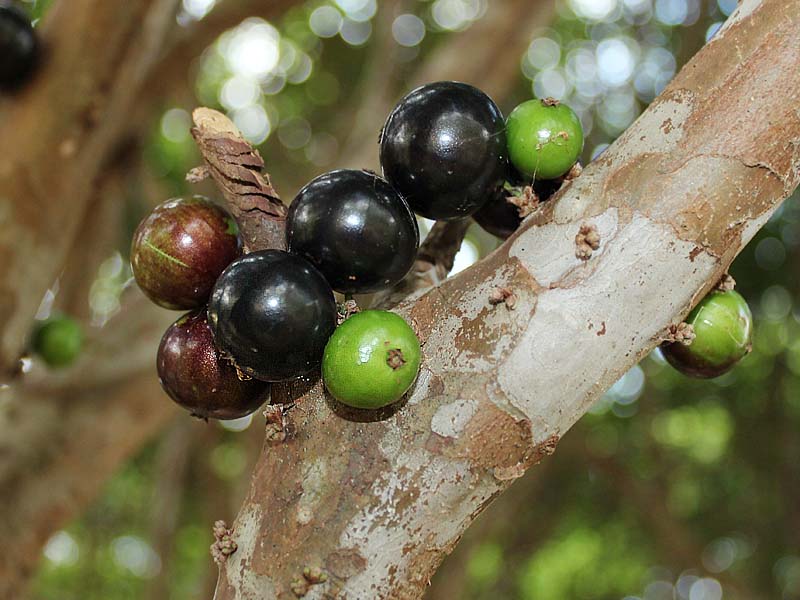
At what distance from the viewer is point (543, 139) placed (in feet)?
4.07

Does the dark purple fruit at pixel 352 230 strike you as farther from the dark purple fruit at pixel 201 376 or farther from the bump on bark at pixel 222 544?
the bump on bark at pixel 222 544

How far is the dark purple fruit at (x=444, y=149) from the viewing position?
47.7 inches

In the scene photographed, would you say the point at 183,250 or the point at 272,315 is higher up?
the point at 272,315

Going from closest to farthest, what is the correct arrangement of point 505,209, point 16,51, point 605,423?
1. point 505,209
2. point 16,51
3. point 605,423

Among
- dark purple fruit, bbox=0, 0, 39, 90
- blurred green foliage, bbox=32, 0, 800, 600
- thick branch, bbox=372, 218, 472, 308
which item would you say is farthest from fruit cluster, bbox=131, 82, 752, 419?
blurred green foliage, bbox=32, 0, 800, 600

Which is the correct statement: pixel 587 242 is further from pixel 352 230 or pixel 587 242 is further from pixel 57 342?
pixel 57 342

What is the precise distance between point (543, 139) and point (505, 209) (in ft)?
0.64

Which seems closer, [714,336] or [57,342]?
[714,336]

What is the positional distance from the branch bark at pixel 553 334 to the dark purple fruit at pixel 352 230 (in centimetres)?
15

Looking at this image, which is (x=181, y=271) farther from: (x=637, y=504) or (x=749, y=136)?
(x=637, y=504)

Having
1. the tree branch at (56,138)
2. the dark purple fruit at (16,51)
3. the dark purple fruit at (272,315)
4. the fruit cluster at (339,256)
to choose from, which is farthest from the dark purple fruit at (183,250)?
the dark purple fruit at (16,51)

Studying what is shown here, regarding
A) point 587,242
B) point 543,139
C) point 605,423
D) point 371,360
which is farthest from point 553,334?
→ point 605,423

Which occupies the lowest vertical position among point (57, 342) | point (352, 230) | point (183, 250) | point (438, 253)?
point (57, 342)

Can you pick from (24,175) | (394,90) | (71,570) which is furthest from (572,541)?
(24,175)
